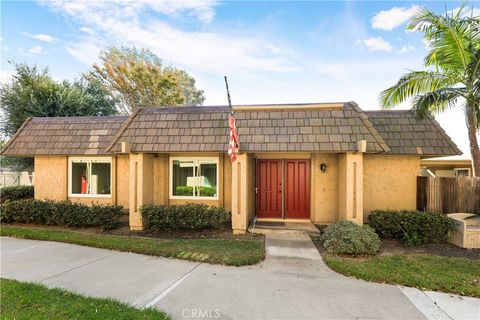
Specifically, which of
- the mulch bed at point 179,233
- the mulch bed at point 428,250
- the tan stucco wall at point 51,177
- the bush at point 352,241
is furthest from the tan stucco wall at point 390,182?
the tan stucco wall at point 51,177

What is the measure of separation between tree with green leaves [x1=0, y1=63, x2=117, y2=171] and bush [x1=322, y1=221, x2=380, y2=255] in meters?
16.1

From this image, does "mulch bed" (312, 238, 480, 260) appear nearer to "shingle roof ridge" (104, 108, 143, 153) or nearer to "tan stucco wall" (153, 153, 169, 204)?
"tan stucco wall" (153, 153, 169, 204)

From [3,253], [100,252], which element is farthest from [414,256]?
[3,253]

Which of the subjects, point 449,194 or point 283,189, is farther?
point 283,189

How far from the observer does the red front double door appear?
9164 mm

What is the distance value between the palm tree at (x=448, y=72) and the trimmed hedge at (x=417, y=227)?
8.16 feet

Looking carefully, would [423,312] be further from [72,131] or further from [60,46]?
[60,46]

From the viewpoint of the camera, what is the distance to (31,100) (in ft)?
45.6

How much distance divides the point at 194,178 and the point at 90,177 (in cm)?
447

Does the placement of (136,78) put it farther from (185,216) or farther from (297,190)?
(297,190)

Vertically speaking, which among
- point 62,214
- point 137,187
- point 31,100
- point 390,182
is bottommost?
point 62,214

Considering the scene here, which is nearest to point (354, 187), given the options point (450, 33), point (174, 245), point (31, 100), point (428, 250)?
point (428, 250)

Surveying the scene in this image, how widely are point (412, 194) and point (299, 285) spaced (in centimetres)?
652

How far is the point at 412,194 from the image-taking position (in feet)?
27.8
